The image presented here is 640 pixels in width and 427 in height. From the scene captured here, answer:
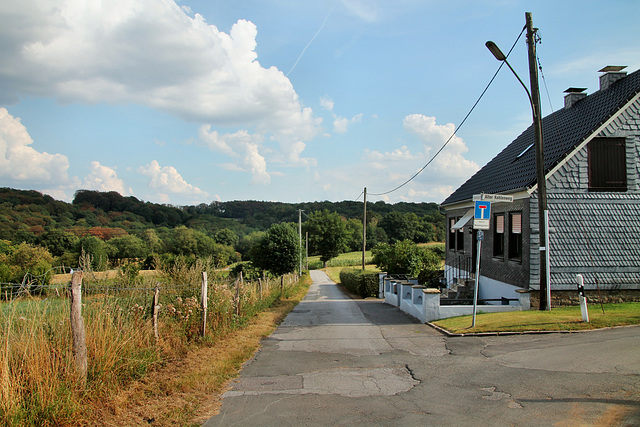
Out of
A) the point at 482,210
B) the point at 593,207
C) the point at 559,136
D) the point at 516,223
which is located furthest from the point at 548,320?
the point at 559,136

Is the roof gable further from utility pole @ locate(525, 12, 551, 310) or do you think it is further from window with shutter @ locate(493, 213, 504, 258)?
utility pole @ locate(525, 12, 551, 310)

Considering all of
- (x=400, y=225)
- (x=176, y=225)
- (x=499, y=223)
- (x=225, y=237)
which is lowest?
(x=225, y=237)

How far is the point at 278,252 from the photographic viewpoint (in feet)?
162

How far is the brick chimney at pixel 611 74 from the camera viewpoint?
→ 15.8 metres

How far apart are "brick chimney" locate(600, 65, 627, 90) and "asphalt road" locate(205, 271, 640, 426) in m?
10.5

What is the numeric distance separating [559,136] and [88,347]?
15779 millimetres

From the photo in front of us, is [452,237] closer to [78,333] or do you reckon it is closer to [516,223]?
[516,223]

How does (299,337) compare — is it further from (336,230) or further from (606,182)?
(336,230)

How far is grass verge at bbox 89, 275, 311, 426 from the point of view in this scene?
5.27m

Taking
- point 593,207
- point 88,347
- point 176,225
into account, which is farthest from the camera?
point 176,225

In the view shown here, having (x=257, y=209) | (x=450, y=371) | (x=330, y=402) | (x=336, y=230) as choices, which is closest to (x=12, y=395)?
(x=330, y=402)

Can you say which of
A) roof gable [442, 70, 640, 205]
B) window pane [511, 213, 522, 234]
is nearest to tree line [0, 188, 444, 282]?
roof gable [442, 70, 640, 205]

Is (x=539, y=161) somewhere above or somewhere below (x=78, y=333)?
above

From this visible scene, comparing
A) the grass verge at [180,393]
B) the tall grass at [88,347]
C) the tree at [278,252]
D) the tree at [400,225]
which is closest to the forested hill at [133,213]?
the tree at [400,225]
